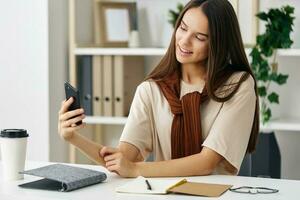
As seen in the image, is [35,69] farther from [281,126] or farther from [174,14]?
[281,126]

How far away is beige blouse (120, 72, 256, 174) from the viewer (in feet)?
6.98

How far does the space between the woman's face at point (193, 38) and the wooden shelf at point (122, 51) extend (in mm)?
1328

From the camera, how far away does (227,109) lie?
2168mm

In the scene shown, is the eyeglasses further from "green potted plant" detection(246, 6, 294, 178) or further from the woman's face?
"green potted plant" detection(246, 6, 294, 178)

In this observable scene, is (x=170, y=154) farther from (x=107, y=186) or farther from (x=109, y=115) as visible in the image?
(x=109, y=115)

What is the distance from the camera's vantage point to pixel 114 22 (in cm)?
384

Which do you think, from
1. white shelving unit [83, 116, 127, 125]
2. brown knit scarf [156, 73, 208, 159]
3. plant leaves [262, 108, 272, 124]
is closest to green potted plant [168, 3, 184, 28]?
white shelving unit [83, 116, 127, 125]

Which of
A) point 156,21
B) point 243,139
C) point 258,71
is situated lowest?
point 243,139

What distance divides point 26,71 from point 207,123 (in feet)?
5.97

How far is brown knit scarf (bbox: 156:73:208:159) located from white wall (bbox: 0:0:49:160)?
5.22 feet

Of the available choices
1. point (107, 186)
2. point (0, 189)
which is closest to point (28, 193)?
point (0, 189)

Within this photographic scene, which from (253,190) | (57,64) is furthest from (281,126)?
(253,190)

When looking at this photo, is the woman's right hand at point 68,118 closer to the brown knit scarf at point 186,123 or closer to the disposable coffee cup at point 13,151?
the disposable coffee cup at point 13,151

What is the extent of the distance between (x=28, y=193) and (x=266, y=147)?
1.83 meters
